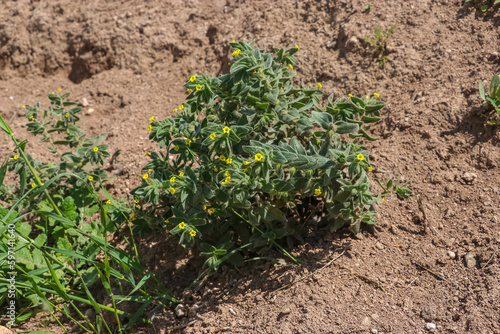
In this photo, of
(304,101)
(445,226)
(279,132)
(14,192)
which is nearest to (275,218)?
(279,132)

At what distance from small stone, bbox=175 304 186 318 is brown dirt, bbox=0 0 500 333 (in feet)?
0.10

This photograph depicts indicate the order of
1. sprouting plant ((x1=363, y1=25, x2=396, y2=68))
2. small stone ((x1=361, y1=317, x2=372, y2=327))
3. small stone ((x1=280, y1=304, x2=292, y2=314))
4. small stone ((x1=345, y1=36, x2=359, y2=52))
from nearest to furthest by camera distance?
1. small stone ((x1=361, y1=317, x2=372, y2=327))
2. small stone ((x1=280, y1=304, x2=292, y2=314))
3. sprouting plant ((x1=363, y1=25, x2=396, y2=68))
4. small stone ((x1=345, y1=36, x2=359, y2=52))

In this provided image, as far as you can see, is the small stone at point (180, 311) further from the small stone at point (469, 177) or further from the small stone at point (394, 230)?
the small stone at point (469, 177)

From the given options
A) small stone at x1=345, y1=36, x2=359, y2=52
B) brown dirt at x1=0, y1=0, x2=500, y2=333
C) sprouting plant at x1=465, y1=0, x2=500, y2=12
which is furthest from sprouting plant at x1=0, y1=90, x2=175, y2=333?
sprouting plant at x1=465, y1=0, x2=500, y2=12

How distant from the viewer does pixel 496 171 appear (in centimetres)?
298

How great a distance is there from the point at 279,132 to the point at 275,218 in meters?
0.53

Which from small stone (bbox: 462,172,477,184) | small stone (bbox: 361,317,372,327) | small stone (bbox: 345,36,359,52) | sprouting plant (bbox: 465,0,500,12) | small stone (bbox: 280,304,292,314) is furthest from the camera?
small stone (bbox: 345,36,359,52)

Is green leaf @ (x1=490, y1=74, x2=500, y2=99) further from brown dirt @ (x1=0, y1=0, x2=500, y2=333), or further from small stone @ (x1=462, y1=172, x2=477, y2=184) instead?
small stone @ (x1=462, y1=172, x2=477, y2=184)

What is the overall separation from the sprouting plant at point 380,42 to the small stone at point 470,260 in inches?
70.2

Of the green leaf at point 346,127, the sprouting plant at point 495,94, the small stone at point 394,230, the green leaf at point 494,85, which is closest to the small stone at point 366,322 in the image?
the small stone at point 394,230

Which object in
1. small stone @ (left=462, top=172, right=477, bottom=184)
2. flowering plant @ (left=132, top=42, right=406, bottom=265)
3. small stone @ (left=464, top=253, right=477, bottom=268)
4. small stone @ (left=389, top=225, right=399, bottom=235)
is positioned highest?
flowering plant @ (left=132, top=42, right=406, bottom=265)

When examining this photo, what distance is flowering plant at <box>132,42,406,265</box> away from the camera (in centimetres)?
244

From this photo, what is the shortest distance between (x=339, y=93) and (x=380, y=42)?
0.56 meters

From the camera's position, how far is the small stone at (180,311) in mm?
2847
